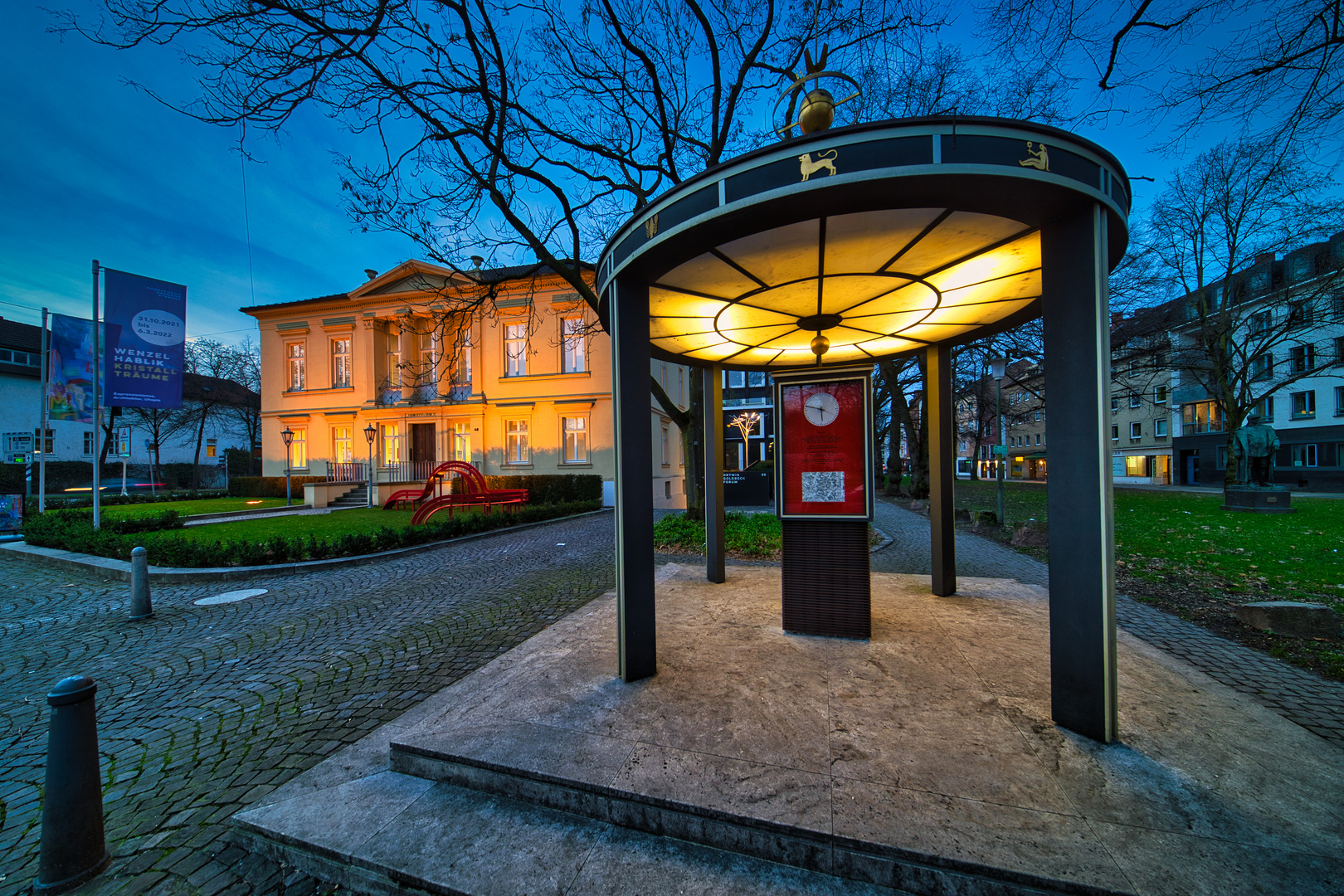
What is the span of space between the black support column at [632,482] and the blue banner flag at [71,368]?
16.3 m

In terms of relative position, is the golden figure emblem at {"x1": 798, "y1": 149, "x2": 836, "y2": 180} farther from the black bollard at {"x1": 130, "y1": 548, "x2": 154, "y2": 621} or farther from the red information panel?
the black bollard at {"x1": 130, "y1": 548, "x2": 154, "y2": 621}

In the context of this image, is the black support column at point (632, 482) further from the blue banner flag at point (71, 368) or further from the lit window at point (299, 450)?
the lit window at point (299, 450)

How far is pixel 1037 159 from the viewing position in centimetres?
259

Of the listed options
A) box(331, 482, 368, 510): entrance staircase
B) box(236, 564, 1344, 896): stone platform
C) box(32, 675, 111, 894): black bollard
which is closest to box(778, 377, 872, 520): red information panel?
box(236, 564, 1344, 896): stone platform

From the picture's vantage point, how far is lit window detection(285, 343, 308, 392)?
26281 mm

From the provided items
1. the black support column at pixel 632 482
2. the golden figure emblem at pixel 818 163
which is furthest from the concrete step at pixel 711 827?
the golden figure emblem at pixel 818 163

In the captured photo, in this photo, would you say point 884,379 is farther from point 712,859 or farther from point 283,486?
point 283,486

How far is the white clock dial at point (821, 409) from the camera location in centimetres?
462

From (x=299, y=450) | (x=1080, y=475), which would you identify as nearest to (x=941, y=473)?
(x=1080, y=475)

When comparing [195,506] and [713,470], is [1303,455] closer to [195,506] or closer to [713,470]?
[713,470]

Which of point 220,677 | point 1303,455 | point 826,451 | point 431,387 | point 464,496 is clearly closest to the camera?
point 220,677

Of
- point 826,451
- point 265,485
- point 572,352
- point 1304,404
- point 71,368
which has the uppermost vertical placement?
A: point 572,352

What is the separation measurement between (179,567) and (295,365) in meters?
22.7

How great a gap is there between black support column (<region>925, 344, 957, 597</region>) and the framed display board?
5.67ft
